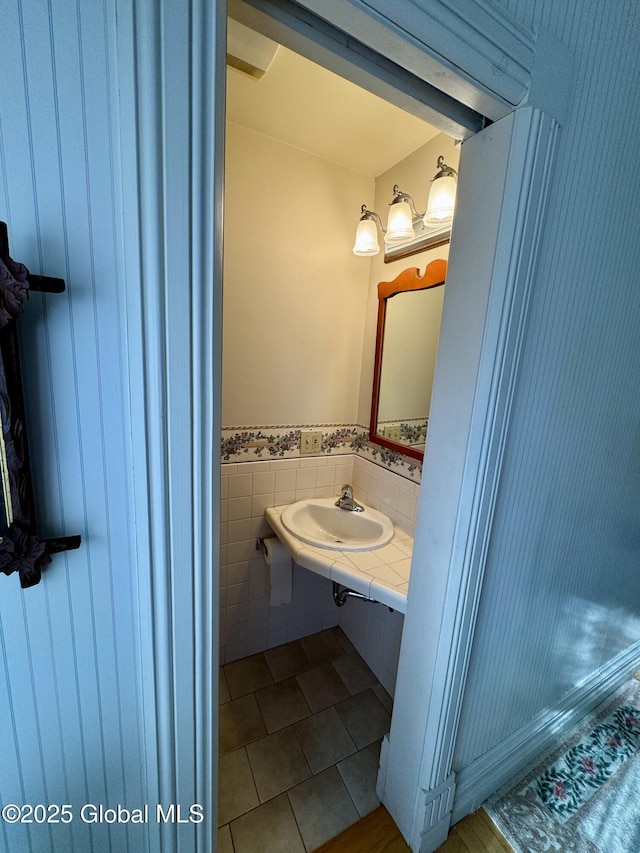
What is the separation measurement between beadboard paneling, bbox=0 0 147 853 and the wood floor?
0.79 m

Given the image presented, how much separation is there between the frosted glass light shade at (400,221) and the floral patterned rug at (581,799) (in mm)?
2022

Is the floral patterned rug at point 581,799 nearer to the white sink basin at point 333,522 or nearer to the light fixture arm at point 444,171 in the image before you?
the white sink basin at point 333,522

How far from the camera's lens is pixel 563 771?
1207mm

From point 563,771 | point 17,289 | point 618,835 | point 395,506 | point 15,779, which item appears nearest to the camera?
point 17,289

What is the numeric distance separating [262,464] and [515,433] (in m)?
1.07

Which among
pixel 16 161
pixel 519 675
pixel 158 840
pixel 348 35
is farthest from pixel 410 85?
pixel 519 675

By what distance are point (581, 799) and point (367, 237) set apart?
7.14ft

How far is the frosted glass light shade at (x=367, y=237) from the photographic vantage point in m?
1.43

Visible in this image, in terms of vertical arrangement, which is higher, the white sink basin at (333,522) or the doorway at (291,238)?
the doorway at (291,238)

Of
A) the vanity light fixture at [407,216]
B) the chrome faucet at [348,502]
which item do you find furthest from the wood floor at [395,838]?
the vanity light fixture at [407,216]

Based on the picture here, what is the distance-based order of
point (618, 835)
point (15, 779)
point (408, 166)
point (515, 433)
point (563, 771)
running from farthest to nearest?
1. point (408, 166)
2. point (563, 771)
3. point (618, 835)
4. point (515, 433)
5. point (15, 779)

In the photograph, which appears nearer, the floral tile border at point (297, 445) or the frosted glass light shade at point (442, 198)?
the frosted glass light shade at point (442, 198)

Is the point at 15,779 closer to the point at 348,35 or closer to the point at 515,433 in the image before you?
the point at 515,433

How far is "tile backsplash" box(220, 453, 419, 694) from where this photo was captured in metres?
1.53
